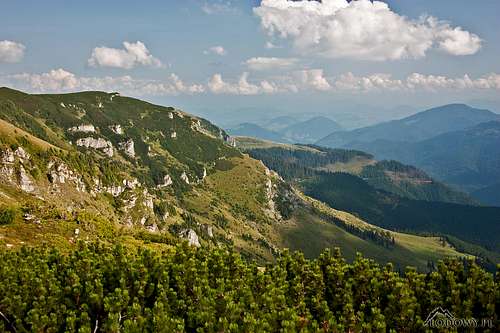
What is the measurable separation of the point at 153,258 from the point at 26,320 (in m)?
14.0

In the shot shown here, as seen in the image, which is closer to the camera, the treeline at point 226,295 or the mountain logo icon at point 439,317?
the treeline at point 226,295

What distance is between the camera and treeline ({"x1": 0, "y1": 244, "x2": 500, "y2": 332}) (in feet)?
106

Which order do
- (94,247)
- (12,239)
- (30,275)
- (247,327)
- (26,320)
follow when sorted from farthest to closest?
(12,239) < (94,247) < (30,275) < (26,320) < (247,327)

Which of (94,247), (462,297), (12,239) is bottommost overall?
(12,239)

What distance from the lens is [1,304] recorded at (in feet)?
117

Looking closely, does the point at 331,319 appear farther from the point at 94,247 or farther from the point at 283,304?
the point at 94,247

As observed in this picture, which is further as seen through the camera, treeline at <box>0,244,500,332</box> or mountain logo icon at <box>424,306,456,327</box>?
mountain logo icon at <box>424,306,456,327</box>

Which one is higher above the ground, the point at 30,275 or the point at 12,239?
the point at 30,275

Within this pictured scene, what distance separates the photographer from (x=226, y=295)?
116ft

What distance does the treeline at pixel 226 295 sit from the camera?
3238 cm

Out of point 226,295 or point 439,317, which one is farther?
point 226,295

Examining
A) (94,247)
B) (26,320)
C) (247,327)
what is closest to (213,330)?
(247,327)

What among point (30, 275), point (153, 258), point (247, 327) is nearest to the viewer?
point (247, 327)

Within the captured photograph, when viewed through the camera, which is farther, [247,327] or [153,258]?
[153,258]
